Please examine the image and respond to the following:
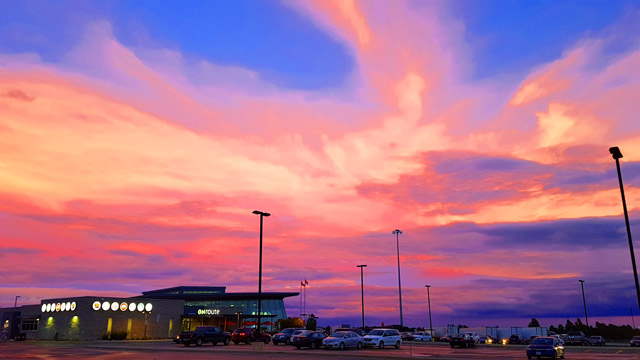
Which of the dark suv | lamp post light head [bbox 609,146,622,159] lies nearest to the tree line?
the dark suv

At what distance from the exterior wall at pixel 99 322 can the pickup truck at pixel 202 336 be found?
16.1m

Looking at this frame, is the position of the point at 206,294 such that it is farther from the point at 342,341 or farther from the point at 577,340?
the point at 342,341

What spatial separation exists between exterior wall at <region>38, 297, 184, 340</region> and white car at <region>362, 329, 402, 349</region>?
3194 cm

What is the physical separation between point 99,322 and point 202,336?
24099 millimetres

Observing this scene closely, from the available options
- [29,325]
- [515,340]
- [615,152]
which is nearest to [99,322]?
[29,325]

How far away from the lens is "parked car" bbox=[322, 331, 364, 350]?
41.2 metres

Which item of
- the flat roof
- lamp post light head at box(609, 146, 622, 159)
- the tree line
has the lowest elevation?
the tree line

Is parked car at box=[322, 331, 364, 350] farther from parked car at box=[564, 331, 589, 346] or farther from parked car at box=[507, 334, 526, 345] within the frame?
parked car at box=[507, 334, 526, 345]

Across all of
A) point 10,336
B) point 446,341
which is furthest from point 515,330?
point 10,336

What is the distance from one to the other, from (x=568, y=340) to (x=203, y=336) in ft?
161

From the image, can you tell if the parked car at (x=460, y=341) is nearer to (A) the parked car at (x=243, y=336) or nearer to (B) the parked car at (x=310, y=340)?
(B) the parked car at (x=310, y=340)

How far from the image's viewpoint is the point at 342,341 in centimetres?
4175

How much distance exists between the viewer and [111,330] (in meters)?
66.4

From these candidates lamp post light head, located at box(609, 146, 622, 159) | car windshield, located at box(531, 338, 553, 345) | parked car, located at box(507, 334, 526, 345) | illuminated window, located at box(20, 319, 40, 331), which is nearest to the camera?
lamp post light head, located at box(609, 146, 622, 159)
